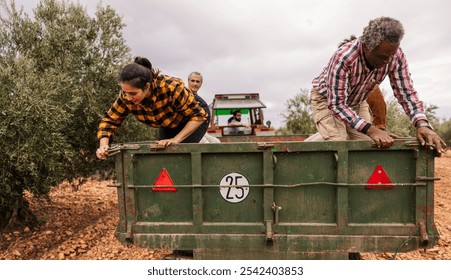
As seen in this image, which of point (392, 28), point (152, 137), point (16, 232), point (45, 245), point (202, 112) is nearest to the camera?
point (392, 28)

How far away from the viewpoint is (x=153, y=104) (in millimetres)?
2988

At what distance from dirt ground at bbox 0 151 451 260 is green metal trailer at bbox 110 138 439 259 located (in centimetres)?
50

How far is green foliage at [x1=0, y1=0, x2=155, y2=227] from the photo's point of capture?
5.78 metres

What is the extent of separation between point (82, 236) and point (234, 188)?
4.55 meters

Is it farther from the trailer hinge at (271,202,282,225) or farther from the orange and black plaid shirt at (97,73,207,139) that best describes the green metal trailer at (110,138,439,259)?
the orange and black plaid shirt at (97,73,207,139)

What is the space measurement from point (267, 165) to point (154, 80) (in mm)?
1159

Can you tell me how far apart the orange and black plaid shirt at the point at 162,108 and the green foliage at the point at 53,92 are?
3.26 meters

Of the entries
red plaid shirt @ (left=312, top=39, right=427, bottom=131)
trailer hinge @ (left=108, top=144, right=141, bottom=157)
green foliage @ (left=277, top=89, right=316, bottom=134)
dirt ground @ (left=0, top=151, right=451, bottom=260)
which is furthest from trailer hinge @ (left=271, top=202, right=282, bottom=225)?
green foliage @ (left=277, top=89, right=316, bottom=134)

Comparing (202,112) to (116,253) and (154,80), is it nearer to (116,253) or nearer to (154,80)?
(154,80)

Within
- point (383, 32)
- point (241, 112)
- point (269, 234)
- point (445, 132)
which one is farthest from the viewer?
point (445, 132)

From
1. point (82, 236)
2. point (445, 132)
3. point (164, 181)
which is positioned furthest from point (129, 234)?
point (445, 132)

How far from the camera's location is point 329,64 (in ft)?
9.56

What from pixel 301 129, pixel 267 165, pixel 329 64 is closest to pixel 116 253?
pixel 267 165

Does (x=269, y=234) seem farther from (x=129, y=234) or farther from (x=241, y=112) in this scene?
(x=241, y=112)
